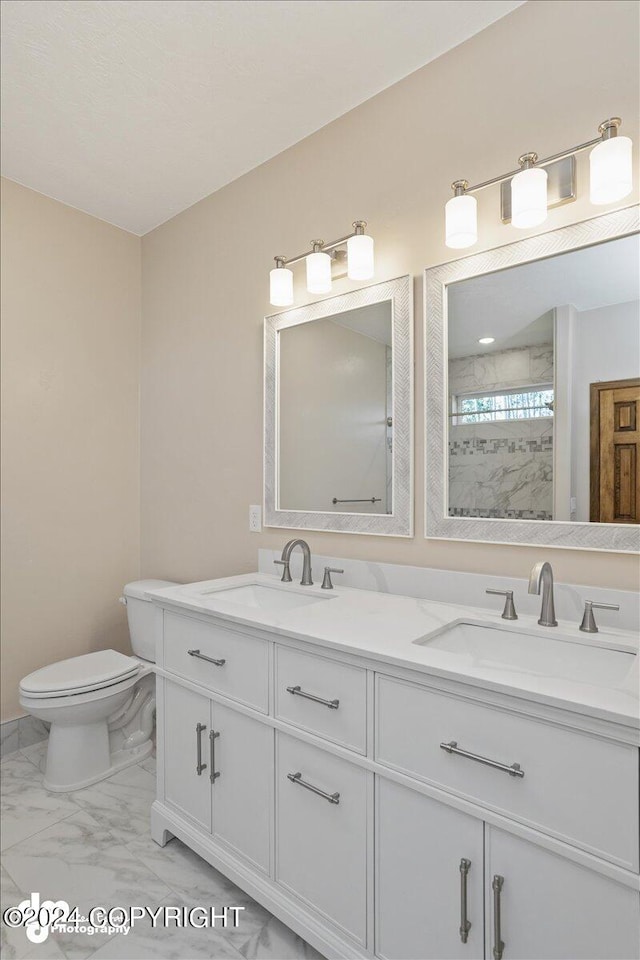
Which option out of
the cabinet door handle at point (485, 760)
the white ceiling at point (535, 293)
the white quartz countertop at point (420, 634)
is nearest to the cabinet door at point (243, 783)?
the white quartz countertop at point (420, 634)

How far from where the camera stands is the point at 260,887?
135cm

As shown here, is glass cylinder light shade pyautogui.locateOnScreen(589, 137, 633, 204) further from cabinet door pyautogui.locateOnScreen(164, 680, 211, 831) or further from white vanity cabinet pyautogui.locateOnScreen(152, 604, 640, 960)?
cabinet door pyautogui.locateOnScreen(164, 680, 211, 831)

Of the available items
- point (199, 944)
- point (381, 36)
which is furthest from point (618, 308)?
point (199, 944)

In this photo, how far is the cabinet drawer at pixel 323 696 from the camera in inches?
44.5

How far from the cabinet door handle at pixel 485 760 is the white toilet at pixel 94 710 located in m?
1.54

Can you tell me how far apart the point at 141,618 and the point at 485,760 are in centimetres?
186

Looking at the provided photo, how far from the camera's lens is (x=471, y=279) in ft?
4.96

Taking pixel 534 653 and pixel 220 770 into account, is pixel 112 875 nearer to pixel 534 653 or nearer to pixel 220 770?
pixel 220 770

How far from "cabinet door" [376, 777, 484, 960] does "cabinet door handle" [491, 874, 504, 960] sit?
29 millimetres

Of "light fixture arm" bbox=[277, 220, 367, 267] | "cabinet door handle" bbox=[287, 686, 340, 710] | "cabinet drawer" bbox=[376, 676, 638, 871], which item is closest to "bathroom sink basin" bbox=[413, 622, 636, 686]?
"cabinet drawer" bbox=[376, 676, 638, 871]

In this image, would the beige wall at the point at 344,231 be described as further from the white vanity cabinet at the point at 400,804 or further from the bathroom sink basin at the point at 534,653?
the white vanity cabinet at the point at 400,804

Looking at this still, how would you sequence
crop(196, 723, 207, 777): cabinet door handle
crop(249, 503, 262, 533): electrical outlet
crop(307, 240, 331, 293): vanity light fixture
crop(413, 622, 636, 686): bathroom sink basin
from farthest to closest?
crop(249, 503, 262, 533): electrical outlet, crop(307, 240, 331, 293): vanity light fixture, crop(196, 723, 207, 777): cabinet door handle, crop(413, 622, 636, 686): bathroom sink basin

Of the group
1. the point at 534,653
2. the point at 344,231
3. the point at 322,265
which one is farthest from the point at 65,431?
the point at 534,653

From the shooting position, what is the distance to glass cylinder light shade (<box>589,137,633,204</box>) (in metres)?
1.19
